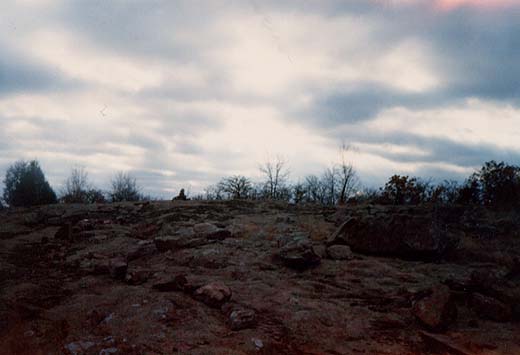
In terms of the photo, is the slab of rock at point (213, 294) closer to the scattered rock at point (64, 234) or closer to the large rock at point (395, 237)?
the large rock at point (395, 237)

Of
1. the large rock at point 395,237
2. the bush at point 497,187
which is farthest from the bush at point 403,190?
the large rock at point 395,237

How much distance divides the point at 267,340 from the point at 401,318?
1755mm

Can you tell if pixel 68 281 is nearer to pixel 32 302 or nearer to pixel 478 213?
pixel 32 302

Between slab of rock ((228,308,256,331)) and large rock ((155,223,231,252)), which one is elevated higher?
A: large rock ((155,223,231,252))

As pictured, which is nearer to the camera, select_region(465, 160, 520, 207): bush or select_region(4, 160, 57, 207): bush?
select_region(465, 160, 520, 207): bush

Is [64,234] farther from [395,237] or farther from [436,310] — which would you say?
[436,310]

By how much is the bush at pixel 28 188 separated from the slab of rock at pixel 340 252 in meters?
20.7

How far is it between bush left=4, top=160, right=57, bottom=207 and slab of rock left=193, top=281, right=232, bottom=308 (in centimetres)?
2124

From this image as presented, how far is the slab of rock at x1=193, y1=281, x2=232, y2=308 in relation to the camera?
4.88 meters

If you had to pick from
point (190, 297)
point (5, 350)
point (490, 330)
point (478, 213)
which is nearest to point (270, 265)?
point (190, 297)

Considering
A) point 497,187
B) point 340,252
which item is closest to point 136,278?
point 340,252

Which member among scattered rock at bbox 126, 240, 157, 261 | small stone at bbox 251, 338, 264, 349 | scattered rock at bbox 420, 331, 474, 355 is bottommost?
small stone at bbox 251, 338, 264, 349

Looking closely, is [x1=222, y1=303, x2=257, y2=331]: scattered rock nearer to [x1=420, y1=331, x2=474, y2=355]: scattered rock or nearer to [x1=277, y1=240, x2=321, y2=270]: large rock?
[x1=420, y1=331, x2=474, y2=355]: scattered rock

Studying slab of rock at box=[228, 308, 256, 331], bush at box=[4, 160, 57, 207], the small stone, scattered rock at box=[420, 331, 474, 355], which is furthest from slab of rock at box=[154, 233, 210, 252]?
bush at box=[4, 160, 57, 207]
